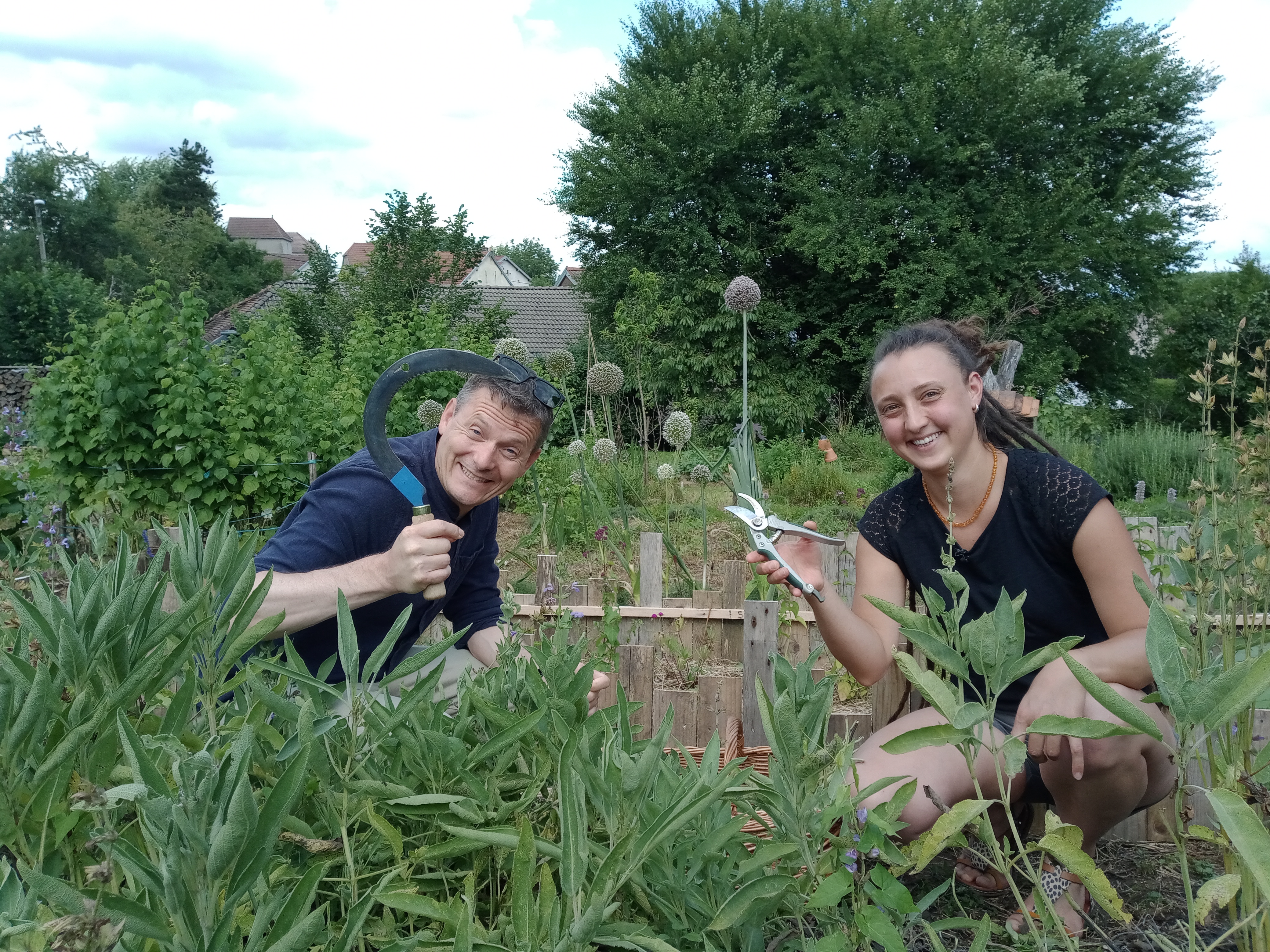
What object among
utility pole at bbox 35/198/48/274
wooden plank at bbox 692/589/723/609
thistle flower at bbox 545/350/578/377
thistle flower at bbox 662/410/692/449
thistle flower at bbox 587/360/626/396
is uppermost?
utility pole at bbox 35/198/48/274

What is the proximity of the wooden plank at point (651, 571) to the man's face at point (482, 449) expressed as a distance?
1.47 meters

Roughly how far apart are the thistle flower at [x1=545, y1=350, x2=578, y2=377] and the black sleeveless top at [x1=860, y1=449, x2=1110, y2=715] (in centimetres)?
340

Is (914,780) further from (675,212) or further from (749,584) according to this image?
(675,212)

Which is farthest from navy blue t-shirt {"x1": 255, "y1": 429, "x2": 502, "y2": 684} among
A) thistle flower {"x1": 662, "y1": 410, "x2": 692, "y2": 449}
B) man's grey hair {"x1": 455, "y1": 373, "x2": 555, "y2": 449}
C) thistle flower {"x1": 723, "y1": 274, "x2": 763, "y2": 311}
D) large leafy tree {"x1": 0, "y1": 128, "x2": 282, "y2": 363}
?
large leafy tree {"x1": 0, "y1": 128, "x2": 282, "y2": 363}

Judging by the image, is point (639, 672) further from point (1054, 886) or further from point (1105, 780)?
point (1054, 886)

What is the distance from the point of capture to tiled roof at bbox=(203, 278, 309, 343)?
26.0 m

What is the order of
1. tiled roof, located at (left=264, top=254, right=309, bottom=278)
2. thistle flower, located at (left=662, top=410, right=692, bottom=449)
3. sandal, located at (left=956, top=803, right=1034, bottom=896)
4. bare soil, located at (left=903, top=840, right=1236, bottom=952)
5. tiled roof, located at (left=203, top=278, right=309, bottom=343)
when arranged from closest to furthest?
bare soil, located at (left=903, top=840, right=1236, bottom=952)
sandal, located at (left=956, top=803, right=1034, bottom=896)
thistle flower, located at (left=662, top=410, right=692, bottom=449)
tiled roof, located at (left=203, top=278, right=309, bottom=343)
tiled roof, located at (left=264, top=254, right=309, bottom=278)

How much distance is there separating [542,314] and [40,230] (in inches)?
1055

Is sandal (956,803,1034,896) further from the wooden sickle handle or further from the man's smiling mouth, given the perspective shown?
the man's smiling mouth

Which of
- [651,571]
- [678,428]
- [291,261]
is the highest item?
[291,261]

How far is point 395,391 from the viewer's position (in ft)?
5.84

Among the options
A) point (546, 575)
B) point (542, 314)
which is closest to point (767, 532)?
point (546, 575)

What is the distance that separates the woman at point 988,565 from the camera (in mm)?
1956

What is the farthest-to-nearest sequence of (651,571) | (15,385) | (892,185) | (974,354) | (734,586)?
(15,385) → (892,185) → (651,571) → (734,586) → (974,354)
